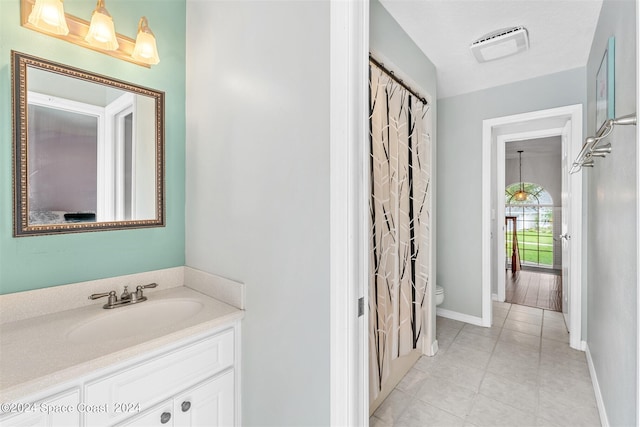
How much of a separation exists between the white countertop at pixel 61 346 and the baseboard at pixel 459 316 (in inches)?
110

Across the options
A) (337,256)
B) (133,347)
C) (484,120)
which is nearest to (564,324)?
(484,120)

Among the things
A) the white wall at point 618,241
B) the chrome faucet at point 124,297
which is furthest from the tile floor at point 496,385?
the chrome faucet at point 124,297

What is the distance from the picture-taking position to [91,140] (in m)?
1.40

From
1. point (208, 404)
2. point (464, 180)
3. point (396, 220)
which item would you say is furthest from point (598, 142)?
point (208, 404)

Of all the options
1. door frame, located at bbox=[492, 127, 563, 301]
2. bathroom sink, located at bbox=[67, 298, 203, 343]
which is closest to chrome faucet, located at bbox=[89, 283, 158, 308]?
bathroom sink, located at bbox=[67, 298, 203, 343]

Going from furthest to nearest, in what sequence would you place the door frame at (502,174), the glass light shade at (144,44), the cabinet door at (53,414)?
the door frame at (502,174) → the glass light shade at (144,44) → the cabinet door at (53,414)

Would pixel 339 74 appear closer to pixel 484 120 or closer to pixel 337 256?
pixel 337 256

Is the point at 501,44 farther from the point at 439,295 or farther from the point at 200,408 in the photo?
the point at 200,408

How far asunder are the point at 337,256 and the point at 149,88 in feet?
4.63

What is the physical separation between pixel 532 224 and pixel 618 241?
20.0 ft

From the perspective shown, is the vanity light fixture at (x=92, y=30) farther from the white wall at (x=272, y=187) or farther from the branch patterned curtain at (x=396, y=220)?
the branch patterned curtain at (x=396, y=220)

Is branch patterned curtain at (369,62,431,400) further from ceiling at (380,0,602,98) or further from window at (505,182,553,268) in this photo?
window at (505,182,553,268)

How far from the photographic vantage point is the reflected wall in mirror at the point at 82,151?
1229mm

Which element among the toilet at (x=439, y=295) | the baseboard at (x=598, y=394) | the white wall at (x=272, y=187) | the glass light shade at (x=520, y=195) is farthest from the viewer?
the glass light shade at (x=520, y=195)
